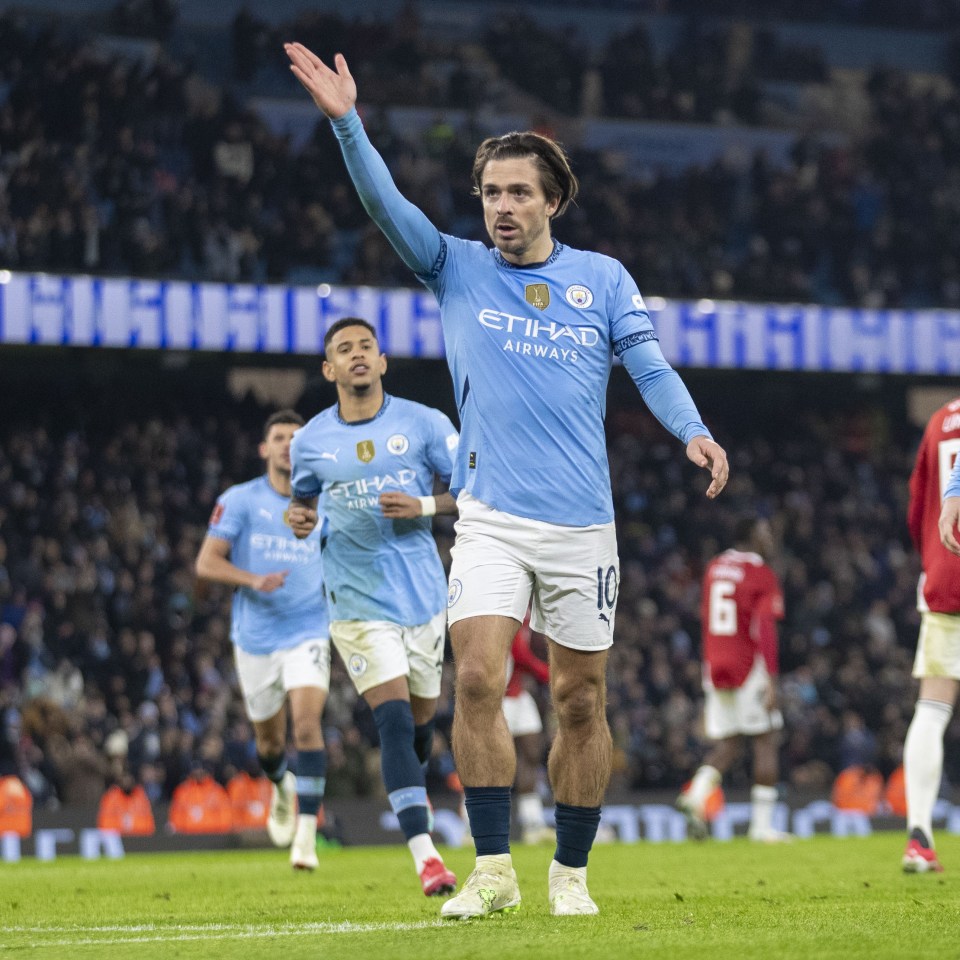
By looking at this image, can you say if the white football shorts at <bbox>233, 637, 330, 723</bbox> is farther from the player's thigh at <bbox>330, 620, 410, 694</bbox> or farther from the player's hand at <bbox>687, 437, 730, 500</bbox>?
the player's hand at <bbox>687, 437, 730, 500</bbox>

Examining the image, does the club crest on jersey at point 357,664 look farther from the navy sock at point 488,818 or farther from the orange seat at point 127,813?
the orange seat at point 127,813

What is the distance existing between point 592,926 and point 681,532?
906 inches

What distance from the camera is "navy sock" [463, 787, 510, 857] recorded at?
17.5 ft

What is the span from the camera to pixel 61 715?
60.3 ft

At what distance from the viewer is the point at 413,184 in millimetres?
28391

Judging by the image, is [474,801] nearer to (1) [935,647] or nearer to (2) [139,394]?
(1) [935,647]

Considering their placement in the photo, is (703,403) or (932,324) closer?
(932,324)

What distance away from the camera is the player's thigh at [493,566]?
5.46 meters

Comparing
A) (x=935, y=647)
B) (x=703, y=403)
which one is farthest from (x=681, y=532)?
(x=935, y=647)

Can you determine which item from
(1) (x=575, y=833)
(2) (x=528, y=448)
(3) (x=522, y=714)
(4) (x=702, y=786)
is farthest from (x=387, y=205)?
(4) (x=702, y=786)

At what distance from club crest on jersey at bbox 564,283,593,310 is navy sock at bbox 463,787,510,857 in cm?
159

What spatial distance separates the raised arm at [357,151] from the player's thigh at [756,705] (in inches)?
345

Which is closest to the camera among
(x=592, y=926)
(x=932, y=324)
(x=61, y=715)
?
(x=592, y=926)

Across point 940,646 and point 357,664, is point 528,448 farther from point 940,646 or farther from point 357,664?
point 940,646
